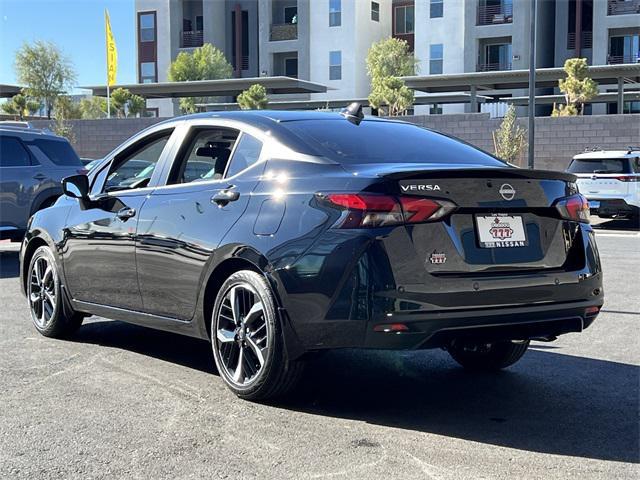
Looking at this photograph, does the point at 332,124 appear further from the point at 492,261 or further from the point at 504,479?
the point at 504,479

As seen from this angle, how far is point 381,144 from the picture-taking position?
503cm

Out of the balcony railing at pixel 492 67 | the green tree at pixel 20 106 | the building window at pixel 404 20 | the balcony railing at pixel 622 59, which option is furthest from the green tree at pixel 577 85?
the green tree at pixel 20 106

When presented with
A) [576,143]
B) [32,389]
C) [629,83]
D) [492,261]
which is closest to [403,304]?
[492,261]

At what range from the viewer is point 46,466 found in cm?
373

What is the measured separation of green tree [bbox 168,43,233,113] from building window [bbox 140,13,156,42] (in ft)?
28.9

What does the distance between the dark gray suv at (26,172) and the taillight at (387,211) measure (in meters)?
8.99

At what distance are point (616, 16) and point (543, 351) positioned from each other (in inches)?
1798

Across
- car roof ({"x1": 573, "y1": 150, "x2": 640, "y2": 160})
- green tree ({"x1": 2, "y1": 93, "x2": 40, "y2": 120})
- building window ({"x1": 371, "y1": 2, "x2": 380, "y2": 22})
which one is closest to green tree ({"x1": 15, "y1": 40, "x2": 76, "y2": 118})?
green tree ({"x1": 2, "y1": 93, "x2": 40, "y2": 120})

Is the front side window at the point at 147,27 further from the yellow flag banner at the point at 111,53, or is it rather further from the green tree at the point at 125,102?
the green tree at the point at 125,102

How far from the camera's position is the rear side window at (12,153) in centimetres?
1234

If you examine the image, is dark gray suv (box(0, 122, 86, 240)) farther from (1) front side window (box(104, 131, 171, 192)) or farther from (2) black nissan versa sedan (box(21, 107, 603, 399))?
(2) black nissan versa sedan (box(21, 107, 603, 399))

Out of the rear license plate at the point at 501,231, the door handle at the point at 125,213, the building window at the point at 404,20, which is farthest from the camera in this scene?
the building window at the point at 404,20

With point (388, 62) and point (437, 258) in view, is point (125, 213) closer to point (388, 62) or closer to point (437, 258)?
point (437, 258)

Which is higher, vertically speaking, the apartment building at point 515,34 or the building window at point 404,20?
the building window at point 404,20
